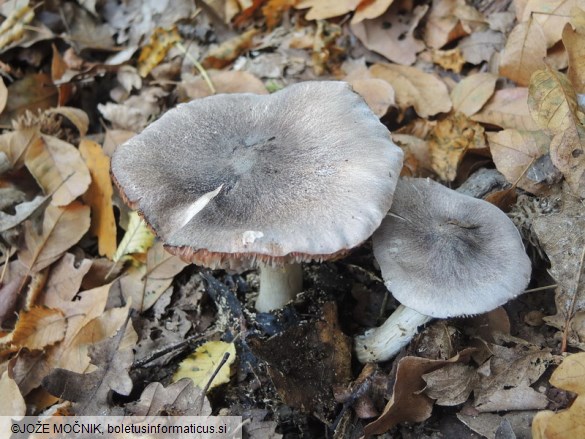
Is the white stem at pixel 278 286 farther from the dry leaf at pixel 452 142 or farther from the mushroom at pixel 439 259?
the dry leaf at pixel 452 142

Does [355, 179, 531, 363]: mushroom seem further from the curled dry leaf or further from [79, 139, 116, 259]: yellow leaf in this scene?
[79, 139, 116, 259]: yellow leaf

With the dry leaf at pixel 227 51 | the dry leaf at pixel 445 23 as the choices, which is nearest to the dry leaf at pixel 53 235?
the dry leaf at pixel 227 51

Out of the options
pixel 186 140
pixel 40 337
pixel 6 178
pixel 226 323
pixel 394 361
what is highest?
pixel 186 140

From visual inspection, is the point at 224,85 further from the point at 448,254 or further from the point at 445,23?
the point at 448,254

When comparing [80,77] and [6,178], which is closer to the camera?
[6,178]

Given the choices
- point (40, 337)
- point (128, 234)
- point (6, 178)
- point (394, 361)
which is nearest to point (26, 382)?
point (40, 337)

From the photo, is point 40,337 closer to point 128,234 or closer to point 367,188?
point 128,234
